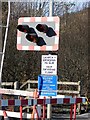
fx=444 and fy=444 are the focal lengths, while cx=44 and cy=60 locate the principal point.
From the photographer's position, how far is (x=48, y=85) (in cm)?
1029

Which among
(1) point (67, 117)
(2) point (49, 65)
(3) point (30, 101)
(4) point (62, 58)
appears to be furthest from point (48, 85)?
(4) point (62, 58)

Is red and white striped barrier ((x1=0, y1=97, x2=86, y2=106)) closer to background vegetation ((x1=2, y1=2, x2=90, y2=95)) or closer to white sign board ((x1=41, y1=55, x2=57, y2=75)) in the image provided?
white sign board ((x1=41, y1=55, x2=57, y2=75))

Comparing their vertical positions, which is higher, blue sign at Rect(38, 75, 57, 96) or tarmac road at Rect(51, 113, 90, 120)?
blue sign at Rect(38, 75, 57, 96)

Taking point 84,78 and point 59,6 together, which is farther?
point 59,6

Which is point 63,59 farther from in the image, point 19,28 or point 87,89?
point 19,28

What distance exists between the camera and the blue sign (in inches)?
403

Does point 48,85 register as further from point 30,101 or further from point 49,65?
point 30,101

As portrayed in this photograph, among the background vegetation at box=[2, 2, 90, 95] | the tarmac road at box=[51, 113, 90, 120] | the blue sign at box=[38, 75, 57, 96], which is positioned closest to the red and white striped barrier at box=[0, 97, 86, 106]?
the blue sign at box=[38, 75, 57, 96]

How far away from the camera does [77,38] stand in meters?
24.8

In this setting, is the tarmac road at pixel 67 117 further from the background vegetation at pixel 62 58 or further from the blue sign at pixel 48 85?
the background vegetation at pixel 62 58

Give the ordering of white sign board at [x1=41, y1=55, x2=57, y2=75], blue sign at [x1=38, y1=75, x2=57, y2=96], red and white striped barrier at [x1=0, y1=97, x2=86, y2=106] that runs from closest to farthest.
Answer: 1. red and white striped barrier at [x1=0, y1=97, x2=86, y2=106]
2. blue sign at [x1=38, y1=75, x2=57, y2=96]
3. white sign board at [x1=41, y1=55, x2=57, y2=75]

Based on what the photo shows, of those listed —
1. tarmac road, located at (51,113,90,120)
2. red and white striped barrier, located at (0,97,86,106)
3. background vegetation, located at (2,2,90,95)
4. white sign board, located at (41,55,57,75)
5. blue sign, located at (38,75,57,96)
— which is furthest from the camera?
background vegetation, located at (2,2,90,95)

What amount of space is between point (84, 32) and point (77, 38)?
0.57m

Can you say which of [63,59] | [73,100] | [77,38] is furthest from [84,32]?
[73,100]
